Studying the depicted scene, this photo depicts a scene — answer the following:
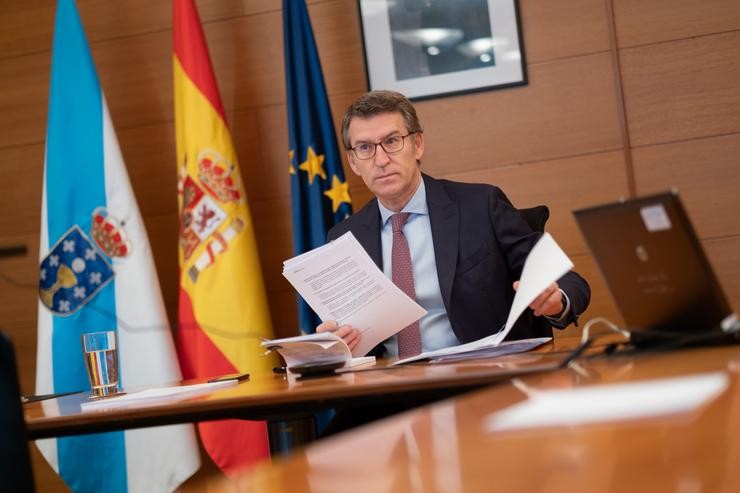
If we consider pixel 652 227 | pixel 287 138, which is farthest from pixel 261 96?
pixel 652 227

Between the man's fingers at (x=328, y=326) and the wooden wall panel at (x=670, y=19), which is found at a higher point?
the wooden wall panel at (x=670, y=19)

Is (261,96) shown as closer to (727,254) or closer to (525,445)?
(727,254)

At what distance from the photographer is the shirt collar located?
2.87 metres

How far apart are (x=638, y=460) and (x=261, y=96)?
3.47 m

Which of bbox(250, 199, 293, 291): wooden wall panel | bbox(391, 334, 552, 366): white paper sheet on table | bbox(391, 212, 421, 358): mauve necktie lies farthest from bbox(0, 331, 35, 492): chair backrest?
bbox(250, 199, 293, 291): wooden wall panel

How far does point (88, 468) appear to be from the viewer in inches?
139

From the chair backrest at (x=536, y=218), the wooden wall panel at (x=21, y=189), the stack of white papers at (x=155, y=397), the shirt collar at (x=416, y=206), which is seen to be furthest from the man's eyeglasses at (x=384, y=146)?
the wooden wall panel at (x=21, y=189)

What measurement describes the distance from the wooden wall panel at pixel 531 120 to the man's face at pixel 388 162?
896mm

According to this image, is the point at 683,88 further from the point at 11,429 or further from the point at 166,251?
the point at 11,429

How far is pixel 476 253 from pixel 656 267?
1055mm

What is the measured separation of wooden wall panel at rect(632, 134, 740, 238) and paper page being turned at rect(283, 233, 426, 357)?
1.65 metres

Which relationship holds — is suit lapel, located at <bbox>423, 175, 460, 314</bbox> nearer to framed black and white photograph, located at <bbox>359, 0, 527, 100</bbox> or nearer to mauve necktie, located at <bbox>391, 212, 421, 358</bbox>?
mauve necktie, located at <bbox>391, 212, 421, 358</bbox>

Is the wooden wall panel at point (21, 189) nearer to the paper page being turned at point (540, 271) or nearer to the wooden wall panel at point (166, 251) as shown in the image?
the wooden wall panel at point (166, 251)

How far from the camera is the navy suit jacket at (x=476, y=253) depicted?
265 cm
